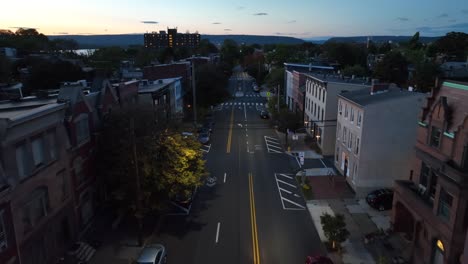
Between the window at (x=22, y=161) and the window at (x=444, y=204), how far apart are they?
2416 cm

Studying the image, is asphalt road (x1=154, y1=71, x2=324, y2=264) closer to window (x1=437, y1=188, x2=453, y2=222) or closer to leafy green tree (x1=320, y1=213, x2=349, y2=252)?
leafy green tree (x1=320, y1=213, x2=349, y2=252)

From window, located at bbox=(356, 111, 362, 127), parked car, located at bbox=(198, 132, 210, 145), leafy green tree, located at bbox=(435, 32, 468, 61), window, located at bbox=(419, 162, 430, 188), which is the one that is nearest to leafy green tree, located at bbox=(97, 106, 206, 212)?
window, located at bbox=(419, 162, 430, 188)

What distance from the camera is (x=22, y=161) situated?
18.2 m

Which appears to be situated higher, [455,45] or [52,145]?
[455,45]

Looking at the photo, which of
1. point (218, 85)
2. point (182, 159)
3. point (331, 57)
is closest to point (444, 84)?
point (182, 159)

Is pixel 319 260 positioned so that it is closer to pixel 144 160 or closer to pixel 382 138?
pixel 144 160

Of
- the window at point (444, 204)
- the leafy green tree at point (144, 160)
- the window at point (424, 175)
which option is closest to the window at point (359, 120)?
the window at point (424, 175)

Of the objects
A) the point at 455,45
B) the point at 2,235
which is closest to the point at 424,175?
the point at 2,235

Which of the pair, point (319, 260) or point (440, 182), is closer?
point (440, 182)

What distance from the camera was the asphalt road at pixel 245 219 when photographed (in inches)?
900

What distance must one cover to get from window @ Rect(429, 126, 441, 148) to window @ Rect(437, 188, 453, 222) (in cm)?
356

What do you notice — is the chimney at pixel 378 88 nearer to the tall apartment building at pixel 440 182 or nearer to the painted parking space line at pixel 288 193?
the painted parking space line at pixel 288 193

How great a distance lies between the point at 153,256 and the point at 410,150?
25.1 m

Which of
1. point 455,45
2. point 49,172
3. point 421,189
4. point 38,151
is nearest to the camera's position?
point 38,151
